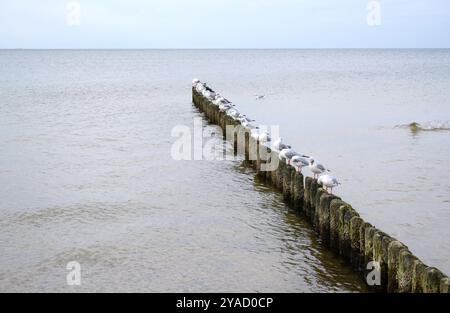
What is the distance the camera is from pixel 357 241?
8211 mm

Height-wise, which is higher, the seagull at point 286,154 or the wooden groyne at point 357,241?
the seagull at point 286,154

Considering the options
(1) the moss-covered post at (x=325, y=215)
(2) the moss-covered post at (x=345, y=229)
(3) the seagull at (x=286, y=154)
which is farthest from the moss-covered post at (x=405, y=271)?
(3) the seagull at (x=286, y=154)

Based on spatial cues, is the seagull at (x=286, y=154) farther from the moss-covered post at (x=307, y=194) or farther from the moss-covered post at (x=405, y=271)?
the moss-covered post at (x=405, y=271)

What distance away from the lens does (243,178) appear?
13914mm

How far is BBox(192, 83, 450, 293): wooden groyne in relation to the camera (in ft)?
21.8

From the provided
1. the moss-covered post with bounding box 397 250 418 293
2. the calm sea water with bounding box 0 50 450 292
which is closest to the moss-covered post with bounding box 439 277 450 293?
the moss-covered post with bounding box 397 250 418 293

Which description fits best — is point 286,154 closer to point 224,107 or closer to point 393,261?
point 393,261

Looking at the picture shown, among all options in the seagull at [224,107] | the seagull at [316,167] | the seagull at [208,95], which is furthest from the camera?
the seagull at [208,95]

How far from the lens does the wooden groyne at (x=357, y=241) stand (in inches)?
261

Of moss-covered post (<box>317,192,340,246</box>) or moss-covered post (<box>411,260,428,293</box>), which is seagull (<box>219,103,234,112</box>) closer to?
moss-covered post (<box>317,192,340,246</box>)

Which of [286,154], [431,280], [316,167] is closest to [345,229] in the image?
[431,280]
